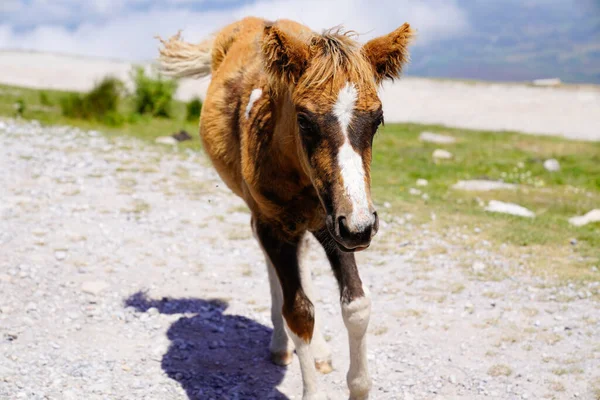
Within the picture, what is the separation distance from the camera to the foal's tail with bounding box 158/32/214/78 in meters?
7.56

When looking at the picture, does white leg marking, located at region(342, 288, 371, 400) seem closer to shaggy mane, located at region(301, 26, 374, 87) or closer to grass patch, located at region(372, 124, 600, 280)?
grass patch, located at region(372, 124, 600, 280)

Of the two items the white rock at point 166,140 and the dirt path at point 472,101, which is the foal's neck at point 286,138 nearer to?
the white rock at point 166,140

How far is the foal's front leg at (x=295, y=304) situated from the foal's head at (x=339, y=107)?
99 centimetres

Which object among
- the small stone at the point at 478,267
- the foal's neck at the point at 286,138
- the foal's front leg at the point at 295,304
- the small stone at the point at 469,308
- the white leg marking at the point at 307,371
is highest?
the foal's neck at the point at 286,138

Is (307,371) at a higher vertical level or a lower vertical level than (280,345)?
higher

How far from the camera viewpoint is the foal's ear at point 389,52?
13.8 ft

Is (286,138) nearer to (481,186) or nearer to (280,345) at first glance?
(280,345)

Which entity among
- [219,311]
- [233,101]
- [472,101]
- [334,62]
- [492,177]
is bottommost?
[472,101]

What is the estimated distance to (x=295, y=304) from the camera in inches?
194

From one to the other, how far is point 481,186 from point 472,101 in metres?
17.5

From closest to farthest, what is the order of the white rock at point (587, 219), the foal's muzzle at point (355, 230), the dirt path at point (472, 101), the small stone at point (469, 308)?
the foal's muzzle at point (355, 230)
the small stone at point (469, 308)
the white rock at point (587, 219)
the dirt path at point (472, 101)

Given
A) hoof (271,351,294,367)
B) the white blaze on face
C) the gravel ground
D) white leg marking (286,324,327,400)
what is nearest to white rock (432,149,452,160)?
the gravel ground

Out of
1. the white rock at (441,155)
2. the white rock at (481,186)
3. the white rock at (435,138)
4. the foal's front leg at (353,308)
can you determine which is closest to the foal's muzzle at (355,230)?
the foal's front leg at (353,308)

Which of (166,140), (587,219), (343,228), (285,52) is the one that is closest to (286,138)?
(285,52)
